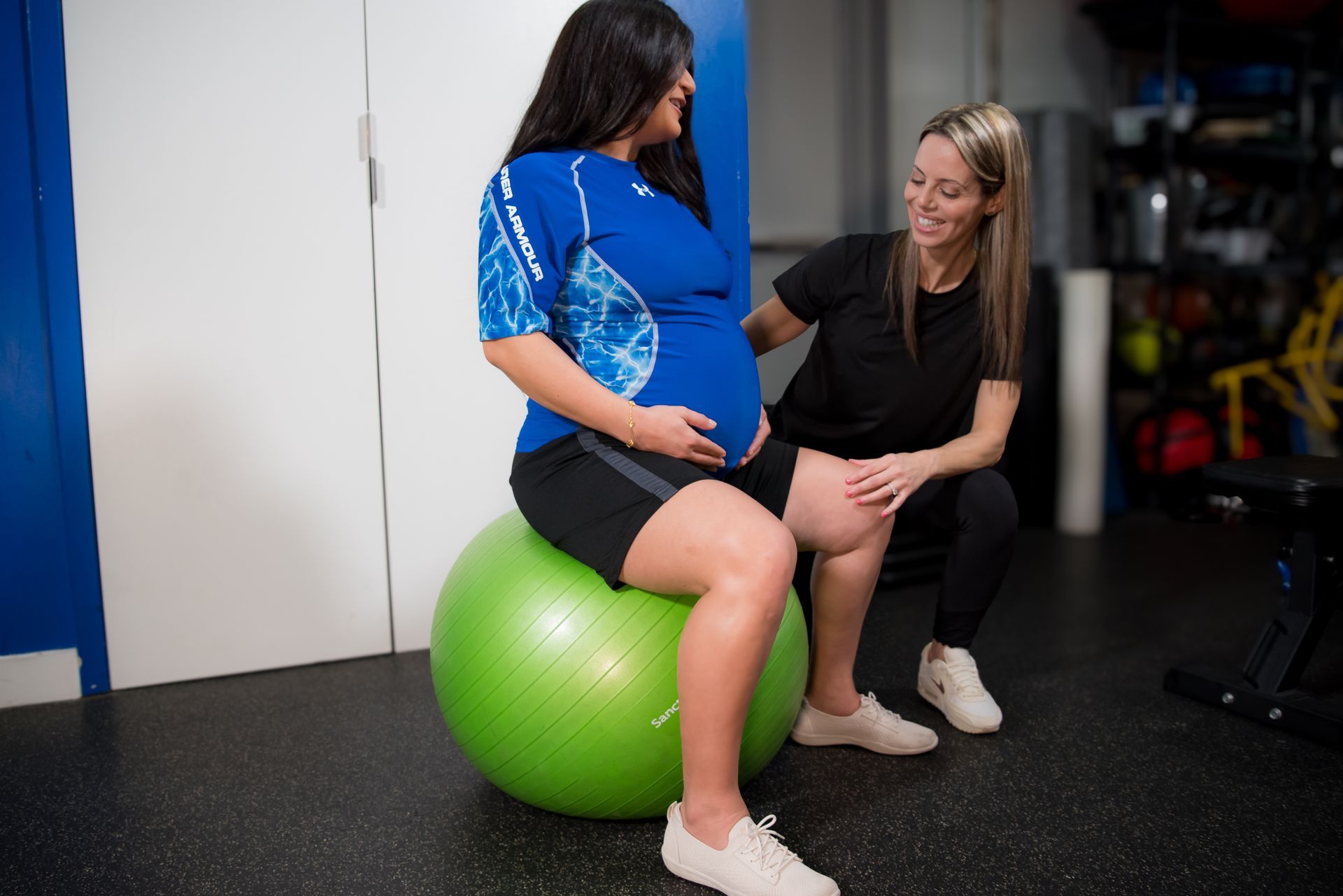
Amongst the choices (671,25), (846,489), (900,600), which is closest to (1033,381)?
(900,600)

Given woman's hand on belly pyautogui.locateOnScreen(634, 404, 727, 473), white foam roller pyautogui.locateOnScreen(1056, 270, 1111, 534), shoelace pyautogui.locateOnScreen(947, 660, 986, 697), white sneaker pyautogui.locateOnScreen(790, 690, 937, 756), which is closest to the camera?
woman's hand on belly pyautogui.locateOnScreen(634, 404, 727, 473)

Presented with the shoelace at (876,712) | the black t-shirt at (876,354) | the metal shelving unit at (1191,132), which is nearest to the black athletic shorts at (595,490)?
the black t-shirt at (876,354)

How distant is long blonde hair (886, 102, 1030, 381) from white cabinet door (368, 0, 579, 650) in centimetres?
93

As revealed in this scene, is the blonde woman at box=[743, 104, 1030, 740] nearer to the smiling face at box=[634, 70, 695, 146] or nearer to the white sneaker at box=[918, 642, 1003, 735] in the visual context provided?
the white sneaker at box=[918, 642, 1003, 735]

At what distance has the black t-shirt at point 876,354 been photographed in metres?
1.74

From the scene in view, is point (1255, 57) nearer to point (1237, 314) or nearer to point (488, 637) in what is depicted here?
point (1237, 314)

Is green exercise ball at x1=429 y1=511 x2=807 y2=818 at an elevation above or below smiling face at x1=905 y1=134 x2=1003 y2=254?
below

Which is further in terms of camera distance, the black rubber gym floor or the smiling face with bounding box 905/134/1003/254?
the smiling face with bounding box 905/134/1003/254

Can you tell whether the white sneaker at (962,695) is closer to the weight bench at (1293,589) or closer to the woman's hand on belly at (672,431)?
the weight bench at (1293,589)

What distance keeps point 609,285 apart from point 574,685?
538 millimetres

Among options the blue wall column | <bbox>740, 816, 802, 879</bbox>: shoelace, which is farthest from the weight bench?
the blue wall column

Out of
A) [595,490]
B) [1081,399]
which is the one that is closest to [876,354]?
[595,490]

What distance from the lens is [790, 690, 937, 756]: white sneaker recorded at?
1714 mm

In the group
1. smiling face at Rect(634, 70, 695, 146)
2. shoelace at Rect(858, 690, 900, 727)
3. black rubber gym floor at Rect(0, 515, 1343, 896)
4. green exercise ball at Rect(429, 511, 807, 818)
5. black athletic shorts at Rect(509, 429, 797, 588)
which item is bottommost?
black rubber gym floor at Rect(0, 515, 1343, 896)
